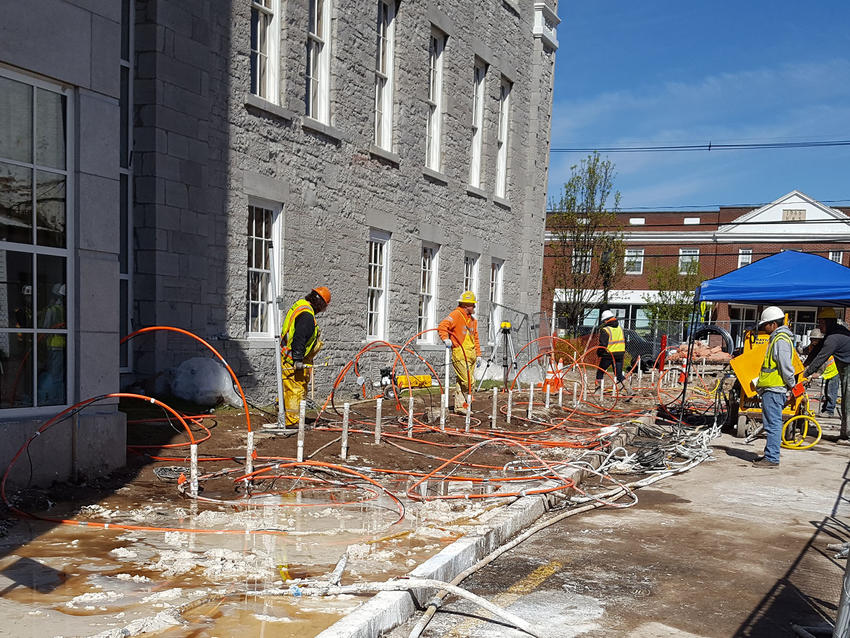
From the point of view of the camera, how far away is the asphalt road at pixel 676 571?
181 inches

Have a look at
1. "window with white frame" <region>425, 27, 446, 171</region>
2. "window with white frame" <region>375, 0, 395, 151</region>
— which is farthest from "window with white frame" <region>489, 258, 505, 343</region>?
"window with white frame" <region>375, 0, 395, 151</region>

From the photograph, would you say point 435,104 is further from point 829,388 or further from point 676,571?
point 676,571

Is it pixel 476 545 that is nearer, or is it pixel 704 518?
pixel 476 545

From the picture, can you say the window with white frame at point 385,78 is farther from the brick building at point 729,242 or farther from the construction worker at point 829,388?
the brick building at point 729,242

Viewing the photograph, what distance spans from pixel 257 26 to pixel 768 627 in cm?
1112

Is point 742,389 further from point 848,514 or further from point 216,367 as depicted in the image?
point 216,367

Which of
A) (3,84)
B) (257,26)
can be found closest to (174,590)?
(3,84)

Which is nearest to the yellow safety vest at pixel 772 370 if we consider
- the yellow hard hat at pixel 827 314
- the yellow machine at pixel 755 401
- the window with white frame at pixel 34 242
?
the yellow machine at pixel 755 401

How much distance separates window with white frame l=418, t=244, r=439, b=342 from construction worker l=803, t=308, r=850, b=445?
26.5 ft

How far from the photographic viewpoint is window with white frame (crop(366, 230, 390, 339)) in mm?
15898

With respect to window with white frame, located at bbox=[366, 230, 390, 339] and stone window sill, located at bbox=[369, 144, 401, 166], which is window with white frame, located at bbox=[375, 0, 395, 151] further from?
window with white frame, located at bbox=[366, 230, 390, 339]

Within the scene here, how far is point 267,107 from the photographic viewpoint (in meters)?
12.3

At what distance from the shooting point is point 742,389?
1363 centimetres

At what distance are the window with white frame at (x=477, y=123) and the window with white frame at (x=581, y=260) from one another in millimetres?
10962
